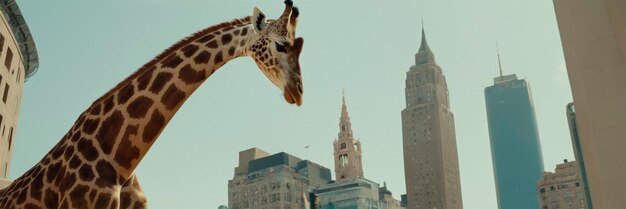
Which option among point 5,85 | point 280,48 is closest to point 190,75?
point 280,48

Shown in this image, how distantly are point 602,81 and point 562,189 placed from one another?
4971 inches

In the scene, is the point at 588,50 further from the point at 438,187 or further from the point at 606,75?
the point at 438,187

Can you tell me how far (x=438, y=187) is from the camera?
18300cm

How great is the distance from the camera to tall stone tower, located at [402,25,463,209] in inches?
7210

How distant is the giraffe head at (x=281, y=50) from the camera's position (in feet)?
27.3

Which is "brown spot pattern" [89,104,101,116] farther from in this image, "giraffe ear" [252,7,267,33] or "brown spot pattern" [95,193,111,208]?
"giraffe ear" [252,7,267,33]

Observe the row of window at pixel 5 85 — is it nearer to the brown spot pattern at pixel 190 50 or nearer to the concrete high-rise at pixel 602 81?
the concrete high-rise at pixel 602 81

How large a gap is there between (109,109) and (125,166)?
3.19 feet

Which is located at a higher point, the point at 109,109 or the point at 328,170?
the point at 328,170

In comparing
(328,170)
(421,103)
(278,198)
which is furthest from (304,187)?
(421,103)

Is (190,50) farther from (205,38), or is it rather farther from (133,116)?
(133,116)

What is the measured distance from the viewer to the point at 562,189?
436 feet

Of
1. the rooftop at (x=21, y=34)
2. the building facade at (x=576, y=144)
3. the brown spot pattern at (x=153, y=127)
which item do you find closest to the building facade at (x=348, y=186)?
the rooftop at (x=21, y=34)

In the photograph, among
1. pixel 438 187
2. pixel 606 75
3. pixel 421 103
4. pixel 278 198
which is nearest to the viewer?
pixel 606 75
